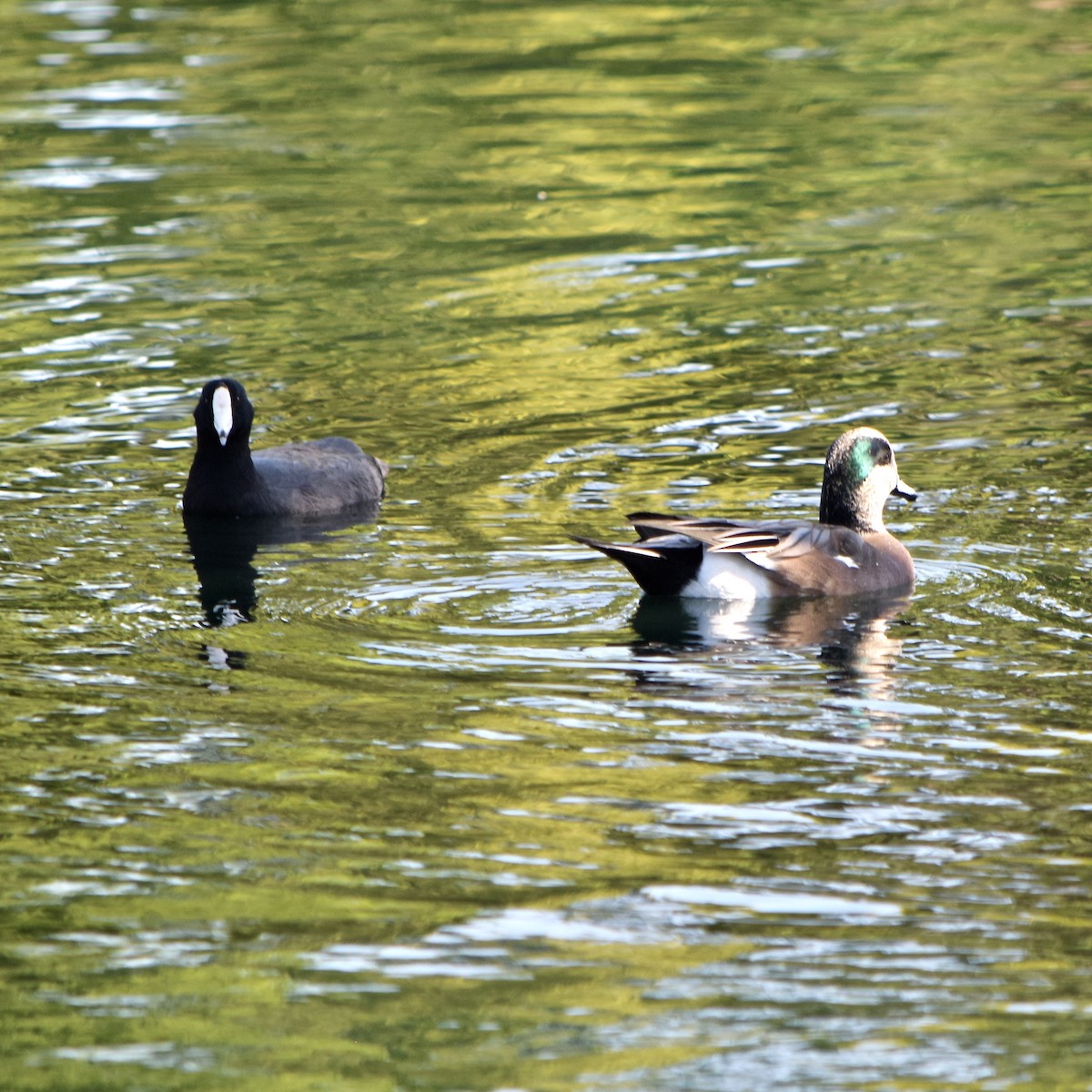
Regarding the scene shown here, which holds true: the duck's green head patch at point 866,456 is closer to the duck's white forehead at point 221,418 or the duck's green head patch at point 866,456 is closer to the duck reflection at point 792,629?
the duck reflection at point 792,629

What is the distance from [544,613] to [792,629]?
1.10 meters

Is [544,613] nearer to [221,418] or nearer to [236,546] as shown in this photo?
[236,546]

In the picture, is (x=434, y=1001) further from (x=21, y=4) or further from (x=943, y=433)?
(x=21, y=4)

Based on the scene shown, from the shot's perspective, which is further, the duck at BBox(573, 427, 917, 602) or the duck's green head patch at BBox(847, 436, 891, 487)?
the duck's green head patch at BBox(847, 436, 891, 487)

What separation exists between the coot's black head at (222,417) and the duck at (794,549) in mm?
2775

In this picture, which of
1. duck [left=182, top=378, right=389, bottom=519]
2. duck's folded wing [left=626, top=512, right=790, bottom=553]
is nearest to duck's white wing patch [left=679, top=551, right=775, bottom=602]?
duck's folded wing [left=626, top=512, right=790, bottom=553]

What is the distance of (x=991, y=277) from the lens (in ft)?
52.9

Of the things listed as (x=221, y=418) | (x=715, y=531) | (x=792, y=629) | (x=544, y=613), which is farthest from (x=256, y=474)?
(x=792, y=629)

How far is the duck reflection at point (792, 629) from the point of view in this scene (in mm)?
9148

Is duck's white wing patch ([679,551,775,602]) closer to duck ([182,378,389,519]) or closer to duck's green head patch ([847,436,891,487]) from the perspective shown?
duck's green head patch ([847,436,891,487])

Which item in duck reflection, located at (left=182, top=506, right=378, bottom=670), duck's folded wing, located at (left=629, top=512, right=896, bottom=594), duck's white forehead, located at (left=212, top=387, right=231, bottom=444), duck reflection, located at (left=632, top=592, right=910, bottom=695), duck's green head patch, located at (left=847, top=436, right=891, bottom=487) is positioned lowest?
duck reflection, located at (left=632, top=592, right=910, bottom=695)

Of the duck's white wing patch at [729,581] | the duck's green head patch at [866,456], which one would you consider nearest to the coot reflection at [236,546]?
the duck's white wing patch at [729,581]

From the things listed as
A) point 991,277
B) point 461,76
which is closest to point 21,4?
point 461,76

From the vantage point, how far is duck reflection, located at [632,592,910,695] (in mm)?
9148
